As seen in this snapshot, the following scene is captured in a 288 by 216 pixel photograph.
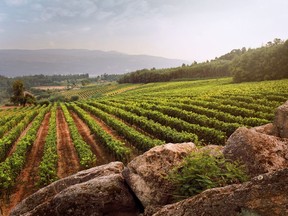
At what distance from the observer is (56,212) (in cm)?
816

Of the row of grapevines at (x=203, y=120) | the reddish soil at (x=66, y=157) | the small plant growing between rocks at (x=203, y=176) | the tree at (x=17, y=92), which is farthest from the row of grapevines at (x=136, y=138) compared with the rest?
the tree at (x=17, y=92)

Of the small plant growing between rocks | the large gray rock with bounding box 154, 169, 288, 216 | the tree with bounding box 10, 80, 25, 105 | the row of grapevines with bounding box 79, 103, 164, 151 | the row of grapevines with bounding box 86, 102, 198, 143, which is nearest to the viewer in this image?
the large gray rock with bounding box 154, 169, 288, 216

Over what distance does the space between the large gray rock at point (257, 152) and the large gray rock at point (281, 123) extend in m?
2.04

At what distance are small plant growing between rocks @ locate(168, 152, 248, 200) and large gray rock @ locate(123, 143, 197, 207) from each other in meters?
0.58

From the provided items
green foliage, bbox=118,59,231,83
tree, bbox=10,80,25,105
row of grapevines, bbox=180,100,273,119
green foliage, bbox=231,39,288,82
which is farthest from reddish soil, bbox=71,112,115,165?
green foliage, bbox=118,59,231,83

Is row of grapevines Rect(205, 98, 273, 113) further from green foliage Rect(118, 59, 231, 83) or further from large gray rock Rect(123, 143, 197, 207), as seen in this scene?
green foliage Rect(118, 59, 231, 83)

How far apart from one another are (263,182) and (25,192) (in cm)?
1817

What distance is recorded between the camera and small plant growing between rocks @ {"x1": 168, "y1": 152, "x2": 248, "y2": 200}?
649 centimetres

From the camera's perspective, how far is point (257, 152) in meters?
7.45

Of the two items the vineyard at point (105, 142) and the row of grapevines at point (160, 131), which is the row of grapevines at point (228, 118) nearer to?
the vineyard at point (105, 142)

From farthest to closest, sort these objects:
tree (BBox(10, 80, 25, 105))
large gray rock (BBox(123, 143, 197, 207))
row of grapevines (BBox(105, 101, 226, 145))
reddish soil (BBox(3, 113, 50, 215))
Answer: tree (BBox(10, 80, 25, 105)), row of grapevines (BBox(105, 101, 226, 145)), reddish soil (BBox(3, 113, 50, 215)), large gray rock (BBox(123, 143, 197, 207))

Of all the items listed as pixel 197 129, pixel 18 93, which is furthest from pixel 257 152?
pixel 18 93

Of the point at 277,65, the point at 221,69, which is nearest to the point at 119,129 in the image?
the point at 277,65

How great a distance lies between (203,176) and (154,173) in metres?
2.11
